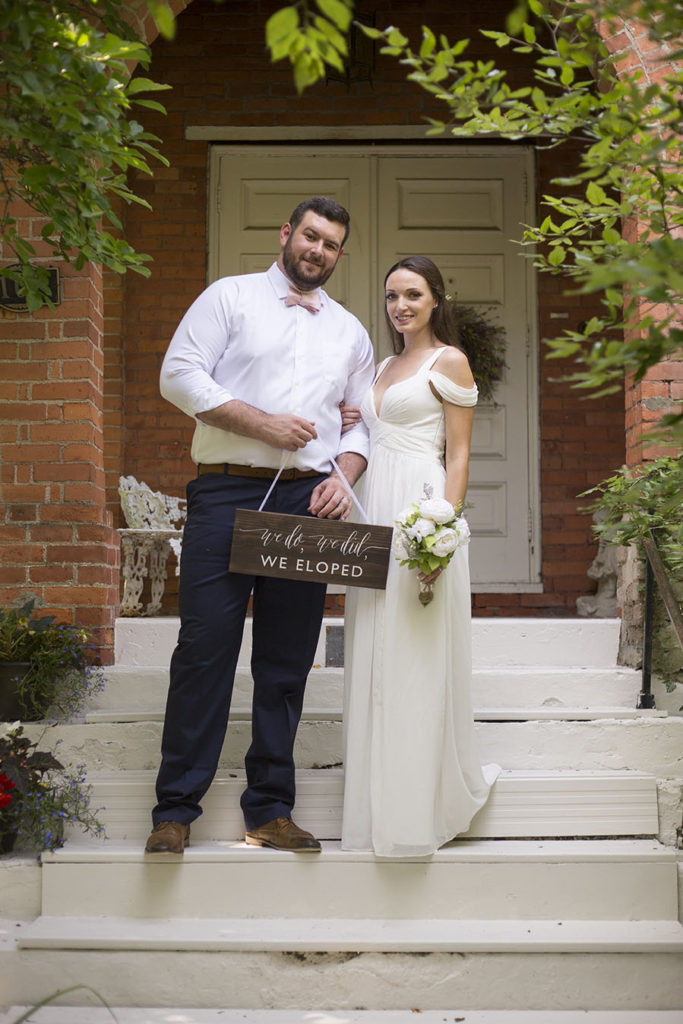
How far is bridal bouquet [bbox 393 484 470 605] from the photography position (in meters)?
3.15

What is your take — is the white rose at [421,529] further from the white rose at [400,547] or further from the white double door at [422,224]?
the white double door at [422,224]

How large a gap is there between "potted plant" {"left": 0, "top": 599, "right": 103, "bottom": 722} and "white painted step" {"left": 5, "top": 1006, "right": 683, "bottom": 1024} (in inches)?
47.3

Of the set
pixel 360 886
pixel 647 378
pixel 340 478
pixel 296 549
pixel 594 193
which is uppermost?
pixel 647 378

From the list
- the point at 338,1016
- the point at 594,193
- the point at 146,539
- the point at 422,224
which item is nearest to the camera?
the point at 594,193

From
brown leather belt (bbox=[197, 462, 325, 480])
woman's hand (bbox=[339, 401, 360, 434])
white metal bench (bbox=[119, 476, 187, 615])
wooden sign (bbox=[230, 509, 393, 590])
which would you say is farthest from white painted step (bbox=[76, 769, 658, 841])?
white metal bench (bbox=[119, 476, 187, 615])

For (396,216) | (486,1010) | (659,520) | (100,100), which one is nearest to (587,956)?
(486,1010)

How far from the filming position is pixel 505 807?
3.53 m

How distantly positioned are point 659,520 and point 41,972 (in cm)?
251

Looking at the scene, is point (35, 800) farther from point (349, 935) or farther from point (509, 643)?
point (509, 643)

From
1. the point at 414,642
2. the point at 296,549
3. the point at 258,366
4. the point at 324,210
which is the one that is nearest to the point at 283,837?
the point at 414,642

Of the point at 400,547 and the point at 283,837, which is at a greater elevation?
the point at 400,547

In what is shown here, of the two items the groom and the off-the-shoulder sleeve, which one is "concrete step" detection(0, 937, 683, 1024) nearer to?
the groom

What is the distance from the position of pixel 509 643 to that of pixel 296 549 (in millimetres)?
1707

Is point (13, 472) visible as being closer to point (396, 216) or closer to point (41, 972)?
point (41, 972)
